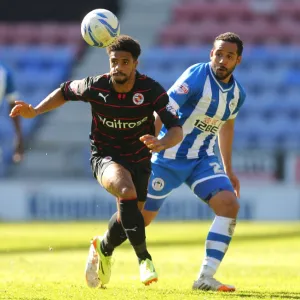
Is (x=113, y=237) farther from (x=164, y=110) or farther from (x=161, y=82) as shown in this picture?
(x=161, y=82)

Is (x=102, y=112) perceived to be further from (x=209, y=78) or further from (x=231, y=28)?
(x=231, y=28)

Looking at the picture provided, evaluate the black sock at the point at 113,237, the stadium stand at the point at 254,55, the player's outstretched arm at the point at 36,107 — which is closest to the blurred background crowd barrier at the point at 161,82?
the stadium stand at the point at 254,55

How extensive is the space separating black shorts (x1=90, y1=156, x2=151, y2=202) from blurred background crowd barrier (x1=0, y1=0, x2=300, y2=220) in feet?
46.7

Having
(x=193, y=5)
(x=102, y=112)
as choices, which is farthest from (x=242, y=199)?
(x=102, y=112)

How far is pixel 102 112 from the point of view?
7258 millimetres

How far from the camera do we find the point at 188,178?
7875 millimetres

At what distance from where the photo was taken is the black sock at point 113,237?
293 inches

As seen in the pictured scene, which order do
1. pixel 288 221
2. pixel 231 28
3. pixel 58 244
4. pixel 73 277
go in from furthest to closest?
pixel 231 28 < pixel 288 221 < pixel 58 244 < pixel 73 277

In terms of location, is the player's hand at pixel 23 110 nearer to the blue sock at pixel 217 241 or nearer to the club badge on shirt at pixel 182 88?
the club badge on shirt at pixel 182 88

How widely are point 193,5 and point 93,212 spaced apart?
10.3m

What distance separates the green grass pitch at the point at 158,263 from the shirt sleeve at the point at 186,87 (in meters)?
1.49

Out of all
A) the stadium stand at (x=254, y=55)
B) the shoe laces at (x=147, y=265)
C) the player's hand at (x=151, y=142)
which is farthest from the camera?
the stadium stand at (x=254, y=55)

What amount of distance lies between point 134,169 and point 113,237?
1.89 feet

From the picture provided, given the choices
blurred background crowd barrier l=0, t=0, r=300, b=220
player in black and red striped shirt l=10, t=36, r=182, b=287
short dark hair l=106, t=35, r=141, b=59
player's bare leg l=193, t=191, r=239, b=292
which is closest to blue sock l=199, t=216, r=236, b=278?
player's bare leg l=193, t=191, r=239, b=292
